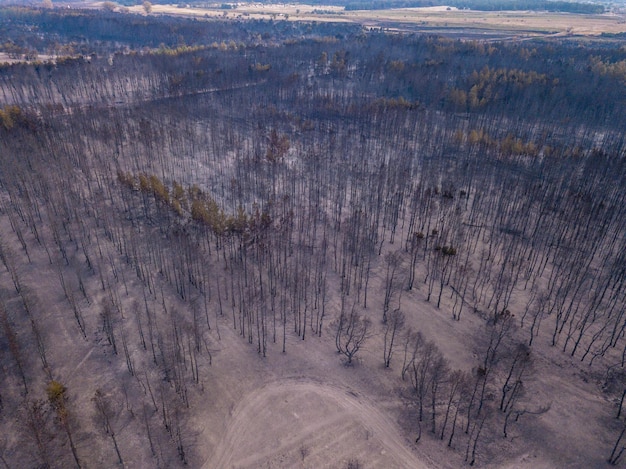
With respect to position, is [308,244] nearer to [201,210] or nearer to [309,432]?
[201,210]

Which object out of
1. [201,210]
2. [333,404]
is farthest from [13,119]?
[333,404]

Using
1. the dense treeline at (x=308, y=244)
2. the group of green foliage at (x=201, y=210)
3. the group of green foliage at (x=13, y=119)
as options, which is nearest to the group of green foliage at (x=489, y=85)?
the dense treeline at (x=308, y=244)

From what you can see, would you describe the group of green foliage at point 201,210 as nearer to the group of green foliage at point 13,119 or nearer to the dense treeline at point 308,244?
the dense treeline at point 308,244

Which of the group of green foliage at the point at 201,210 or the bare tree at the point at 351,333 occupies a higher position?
the group of green foliage at the point at 201,210

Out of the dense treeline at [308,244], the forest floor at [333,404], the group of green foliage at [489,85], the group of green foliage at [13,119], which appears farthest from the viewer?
the group of green foliage at [489,85]

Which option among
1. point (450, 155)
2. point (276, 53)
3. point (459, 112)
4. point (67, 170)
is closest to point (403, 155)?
point (450, 155)

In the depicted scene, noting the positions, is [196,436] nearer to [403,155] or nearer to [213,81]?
[403,155]
